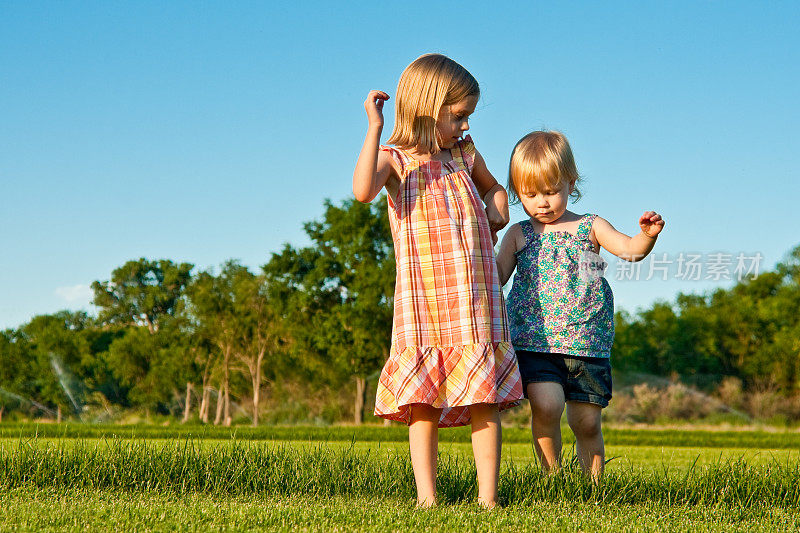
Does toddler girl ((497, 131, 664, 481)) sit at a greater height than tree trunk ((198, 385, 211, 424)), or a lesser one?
greater

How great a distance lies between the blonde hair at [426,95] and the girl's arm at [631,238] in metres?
1.04

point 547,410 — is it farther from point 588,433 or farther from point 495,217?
point 495,217

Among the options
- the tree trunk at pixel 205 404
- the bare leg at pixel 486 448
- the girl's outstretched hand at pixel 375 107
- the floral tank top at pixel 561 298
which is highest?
the girl's outstretched hand at pixel 375 107

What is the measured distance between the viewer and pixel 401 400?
3238 mm

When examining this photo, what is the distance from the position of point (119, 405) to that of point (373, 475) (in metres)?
52.4

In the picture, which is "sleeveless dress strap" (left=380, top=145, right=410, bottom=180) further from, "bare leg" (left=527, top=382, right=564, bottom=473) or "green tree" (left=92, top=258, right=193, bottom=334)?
"green tree" (left=92, top=258, right=193, bottom=334)

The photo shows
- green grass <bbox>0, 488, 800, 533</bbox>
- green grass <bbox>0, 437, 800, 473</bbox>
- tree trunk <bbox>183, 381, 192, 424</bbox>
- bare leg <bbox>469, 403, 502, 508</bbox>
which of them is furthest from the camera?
tree trunk <bbox>183, 381, 192, 424</bbox>

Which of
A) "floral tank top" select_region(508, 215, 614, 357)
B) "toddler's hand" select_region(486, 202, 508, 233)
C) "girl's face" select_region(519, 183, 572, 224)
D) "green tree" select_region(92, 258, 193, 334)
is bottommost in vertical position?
"floral tank top" select_region(508, 215, 614, 357)

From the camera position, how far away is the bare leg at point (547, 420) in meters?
3.55

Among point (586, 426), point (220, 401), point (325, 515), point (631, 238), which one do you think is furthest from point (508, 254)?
point (220, 401)

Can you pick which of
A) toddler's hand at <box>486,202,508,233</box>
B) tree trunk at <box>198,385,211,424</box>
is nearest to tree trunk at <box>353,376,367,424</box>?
tree trunk at <box>198,385,211,424</box>

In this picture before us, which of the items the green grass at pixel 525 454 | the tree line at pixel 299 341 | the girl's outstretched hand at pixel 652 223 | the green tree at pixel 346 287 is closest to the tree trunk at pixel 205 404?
the tree line at pixel 299 341

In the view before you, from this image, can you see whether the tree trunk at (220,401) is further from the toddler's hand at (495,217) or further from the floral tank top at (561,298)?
the toddler's hand at (495,217)

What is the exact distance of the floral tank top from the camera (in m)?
3.71
